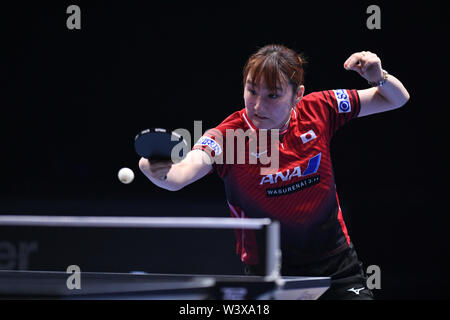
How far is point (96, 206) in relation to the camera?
507 centimetres

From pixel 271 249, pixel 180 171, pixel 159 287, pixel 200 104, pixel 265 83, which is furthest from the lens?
pixel 200 104

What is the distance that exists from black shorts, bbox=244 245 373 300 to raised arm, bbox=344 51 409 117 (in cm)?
69

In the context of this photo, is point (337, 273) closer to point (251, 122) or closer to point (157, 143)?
point (251, 122)

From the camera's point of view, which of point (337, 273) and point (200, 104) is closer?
point (337, 273)

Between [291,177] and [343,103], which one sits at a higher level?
[343,103]

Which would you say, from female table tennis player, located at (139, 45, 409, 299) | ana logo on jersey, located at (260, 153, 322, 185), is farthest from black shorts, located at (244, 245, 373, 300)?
ana logo on jersey, located at (260, 153, 322, 185)

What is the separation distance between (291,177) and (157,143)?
0.87m

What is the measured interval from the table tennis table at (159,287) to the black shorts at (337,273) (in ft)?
1.66

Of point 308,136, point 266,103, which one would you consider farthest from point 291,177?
point 266,103

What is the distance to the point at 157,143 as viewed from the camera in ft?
6.26

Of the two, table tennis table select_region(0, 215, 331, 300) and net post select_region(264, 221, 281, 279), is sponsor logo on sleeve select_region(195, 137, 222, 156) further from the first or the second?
net post select_region(264, 221, 281, 279)

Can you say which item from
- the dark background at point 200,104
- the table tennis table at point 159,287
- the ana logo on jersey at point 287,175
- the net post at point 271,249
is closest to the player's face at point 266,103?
the ana logo on jersey at point 287,175

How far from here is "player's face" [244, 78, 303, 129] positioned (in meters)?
2.55

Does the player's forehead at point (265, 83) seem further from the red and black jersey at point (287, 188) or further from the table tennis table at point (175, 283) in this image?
the table tennis table at point (175, 283)
